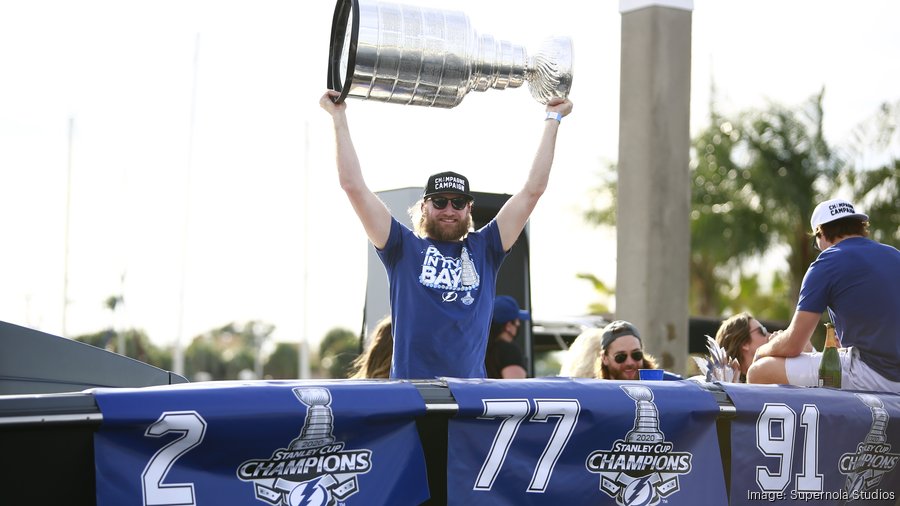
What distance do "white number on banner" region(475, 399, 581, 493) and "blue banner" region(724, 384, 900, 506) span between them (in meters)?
0.73

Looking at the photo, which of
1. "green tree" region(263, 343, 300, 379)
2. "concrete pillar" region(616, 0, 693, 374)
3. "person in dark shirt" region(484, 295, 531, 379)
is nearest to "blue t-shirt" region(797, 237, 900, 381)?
"person in dark shirt" region(484, 295, 531, 379)

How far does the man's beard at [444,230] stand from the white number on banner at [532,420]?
4.04 feet

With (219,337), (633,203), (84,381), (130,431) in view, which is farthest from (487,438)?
(219,337)

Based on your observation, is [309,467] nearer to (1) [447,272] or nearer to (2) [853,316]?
(1) [447,272]

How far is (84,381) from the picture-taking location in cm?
392

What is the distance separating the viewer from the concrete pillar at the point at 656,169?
9508 millimetres

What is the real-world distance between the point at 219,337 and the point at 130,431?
64.4 m

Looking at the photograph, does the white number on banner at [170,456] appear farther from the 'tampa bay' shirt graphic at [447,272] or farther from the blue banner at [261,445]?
the 'tampa bay' shirt graphic at [447,272]

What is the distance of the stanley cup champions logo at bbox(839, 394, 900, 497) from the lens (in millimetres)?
4289

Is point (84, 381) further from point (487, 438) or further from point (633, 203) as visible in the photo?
point (633, 203)

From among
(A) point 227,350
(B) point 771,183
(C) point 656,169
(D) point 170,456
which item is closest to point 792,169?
(B) point 771,183

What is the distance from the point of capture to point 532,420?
12.0 ft

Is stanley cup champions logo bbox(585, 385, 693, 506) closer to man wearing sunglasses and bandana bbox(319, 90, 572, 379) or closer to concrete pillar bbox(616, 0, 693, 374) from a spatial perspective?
man wearing sunglasses and bandana bbox(319, 90, 572, 379)

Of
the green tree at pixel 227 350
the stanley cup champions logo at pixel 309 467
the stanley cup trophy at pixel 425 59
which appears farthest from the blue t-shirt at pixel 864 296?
the green tree at pixel 227 350
